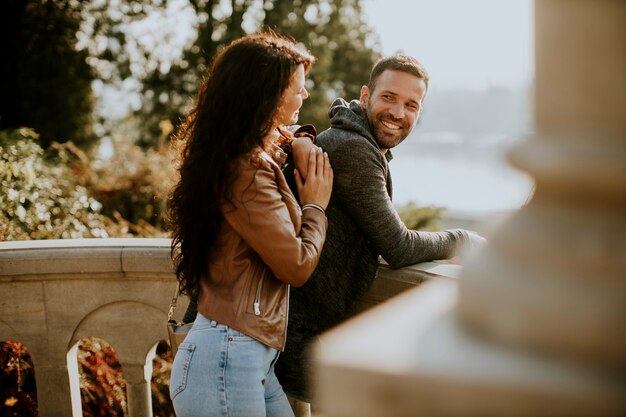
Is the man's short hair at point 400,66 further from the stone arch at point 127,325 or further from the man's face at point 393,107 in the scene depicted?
the stone arch at point 127,325

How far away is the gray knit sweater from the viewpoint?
2660 millimetres

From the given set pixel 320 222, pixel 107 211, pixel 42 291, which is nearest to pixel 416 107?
pixel 320 222

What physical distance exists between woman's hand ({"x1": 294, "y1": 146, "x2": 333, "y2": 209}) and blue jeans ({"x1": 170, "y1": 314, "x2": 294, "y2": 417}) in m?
0.57

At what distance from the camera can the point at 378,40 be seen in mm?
19297

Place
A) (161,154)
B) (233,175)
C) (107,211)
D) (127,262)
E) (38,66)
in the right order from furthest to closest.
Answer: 1. (38,66)
2. (161,154)
3. (107,211)
4. (127,262)
5. (233,175)

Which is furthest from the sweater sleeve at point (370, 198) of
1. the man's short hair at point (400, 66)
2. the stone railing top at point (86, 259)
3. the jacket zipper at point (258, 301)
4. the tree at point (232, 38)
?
the tree at point (232, 38)

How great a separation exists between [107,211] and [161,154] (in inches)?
75.1

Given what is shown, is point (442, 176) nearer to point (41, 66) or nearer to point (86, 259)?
point (41, 66)

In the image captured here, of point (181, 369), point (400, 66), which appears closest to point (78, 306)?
point (181, 369)

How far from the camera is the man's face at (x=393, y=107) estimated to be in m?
2.91

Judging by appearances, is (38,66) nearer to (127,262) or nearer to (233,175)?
(127,262)

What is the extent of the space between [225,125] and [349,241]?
76 centimetres

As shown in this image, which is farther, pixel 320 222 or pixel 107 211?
pixel 107 211

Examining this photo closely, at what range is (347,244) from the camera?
2734 mm
